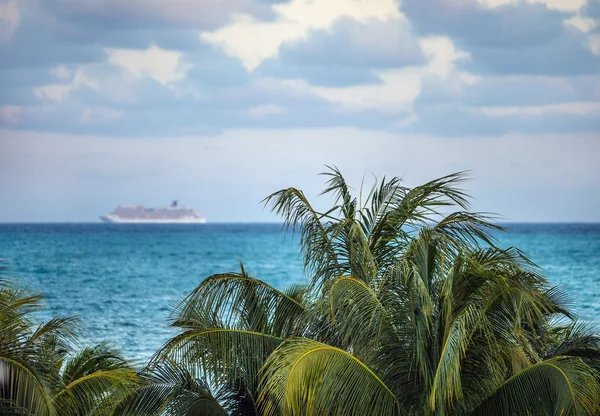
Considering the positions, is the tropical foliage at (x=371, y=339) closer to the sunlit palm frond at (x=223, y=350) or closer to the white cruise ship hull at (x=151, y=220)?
the sunlit palm frond at (x=223, y=350)

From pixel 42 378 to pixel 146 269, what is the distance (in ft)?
215

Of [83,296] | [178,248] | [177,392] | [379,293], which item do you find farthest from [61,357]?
[178,248]

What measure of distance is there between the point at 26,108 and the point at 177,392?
295 feet

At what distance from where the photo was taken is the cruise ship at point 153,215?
431 ft

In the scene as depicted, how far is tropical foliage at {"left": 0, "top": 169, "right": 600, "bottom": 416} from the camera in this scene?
9.09 metres

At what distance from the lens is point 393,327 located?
10000 mm

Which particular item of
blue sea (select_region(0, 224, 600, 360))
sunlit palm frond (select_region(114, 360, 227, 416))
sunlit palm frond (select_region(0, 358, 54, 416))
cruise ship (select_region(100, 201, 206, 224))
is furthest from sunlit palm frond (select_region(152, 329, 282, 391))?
cruise ship (select_region(100, 201, 206, 224))

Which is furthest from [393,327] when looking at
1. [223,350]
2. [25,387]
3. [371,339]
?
[25,387]

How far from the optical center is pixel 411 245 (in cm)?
1052

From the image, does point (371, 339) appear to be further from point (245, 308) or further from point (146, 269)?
point (146, 269)

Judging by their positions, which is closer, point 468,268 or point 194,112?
point 468,268

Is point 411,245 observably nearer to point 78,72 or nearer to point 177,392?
point 177,392

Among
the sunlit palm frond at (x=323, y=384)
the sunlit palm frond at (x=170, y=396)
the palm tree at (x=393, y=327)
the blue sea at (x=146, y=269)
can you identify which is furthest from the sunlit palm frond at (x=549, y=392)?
the blue sea at (x=146, y=269)

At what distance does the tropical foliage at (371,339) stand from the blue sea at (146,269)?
76.5 feet
